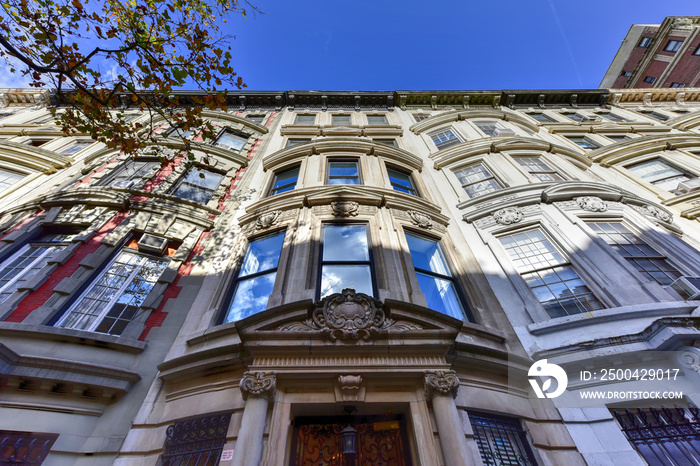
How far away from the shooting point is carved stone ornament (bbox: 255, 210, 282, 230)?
924cm

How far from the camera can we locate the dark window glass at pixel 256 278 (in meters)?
7.22

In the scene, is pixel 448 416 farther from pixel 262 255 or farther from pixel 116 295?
pixel 116 295

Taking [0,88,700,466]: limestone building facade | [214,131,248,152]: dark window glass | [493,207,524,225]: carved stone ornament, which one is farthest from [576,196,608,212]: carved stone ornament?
[214,131,248,152]: dark window glass

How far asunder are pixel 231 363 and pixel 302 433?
Result: 1733 mm

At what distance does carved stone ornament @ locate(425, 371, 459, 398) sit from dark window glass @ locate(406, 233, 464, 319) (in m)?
2.37

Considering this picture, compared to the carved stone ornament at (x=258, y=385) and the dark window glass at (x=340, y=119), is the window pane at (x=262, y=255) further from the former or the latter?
the dark window glass at (x=340, y=119)

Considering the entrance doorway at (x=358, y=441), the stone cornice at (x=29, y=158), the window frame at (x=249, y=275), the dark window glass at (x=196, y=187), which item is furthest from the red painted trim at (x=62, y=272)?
the stone cornice at (x=29, y=158)

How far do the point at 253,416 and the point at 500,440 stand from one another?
4177 mm

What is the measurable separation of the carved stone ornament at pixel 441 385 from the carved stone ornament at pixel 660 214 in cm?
985

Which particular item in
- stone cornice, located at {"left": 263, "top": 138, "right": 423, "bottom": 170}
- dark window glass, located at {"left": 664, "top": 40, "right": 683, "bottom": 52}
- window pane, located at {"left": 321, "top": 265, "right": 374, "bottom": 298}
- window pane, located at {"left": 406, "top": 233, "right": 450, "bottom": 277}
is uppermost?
dark window glass, located at {"left": 664, "top": 40, "right": 683, "bottom": 52}

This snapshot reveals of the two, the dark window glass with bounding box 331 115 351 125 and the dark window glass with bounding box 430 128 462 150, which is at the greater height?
the dark window glass with bounding box 331 115 351 125

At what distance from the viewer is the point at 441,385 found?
489cm

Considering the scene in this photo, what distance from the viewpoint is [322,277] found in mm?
7605

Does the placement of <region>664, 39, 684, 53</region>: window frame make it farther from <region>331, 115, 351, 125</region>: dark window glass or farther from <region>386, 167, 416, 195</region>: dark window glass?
<region>386, 167, 416, 195</region>: dark window glass
